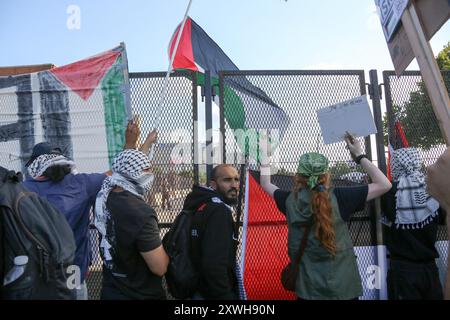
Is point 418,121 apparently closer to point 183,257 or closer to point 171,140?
point 171,140

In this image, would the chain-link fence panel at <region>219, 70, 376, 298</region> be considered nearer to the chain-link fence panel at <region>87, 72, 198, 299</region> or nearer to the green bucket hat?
the chain-link fence panel at <region>87, 72, 198, 299</region>

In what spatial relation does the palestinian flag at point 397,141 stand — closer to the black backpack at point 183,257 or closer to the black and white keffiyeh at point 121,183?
the black backpack at point 183,257

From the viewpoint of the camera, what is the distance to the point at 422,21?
1869mm

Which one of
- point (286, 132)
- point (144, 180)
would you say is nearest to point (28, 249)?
point (144, 180)

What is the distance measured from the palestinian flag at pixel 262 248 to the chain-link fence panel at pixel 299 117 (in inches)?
2.0

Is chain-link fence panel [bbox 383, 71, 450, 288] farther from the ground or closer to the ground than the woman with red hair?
farther from the ground

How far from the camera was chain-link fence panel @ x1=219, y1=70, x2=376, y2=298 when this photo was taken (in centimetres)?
363

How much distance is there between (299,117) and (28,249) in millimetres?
2702

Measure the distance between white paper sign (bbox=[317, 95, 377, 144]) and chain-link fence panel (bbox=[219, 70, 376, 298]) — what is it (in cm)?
19

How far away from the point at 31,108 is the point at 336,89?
10.5 feet

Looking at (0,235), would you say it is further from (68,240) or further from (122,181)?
(122,181)

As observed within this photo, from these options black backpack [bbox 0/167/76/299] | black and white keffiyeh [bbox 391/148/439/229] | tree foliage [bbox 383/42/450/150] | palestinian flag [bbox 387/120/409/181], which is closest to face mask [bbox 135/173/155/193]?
black backpack [bbox 0/167/76/299]

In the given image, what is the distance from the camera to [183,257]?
261cm

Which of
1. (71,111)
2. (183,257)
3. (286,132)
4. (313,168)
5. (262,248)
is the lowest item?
(262,248)
